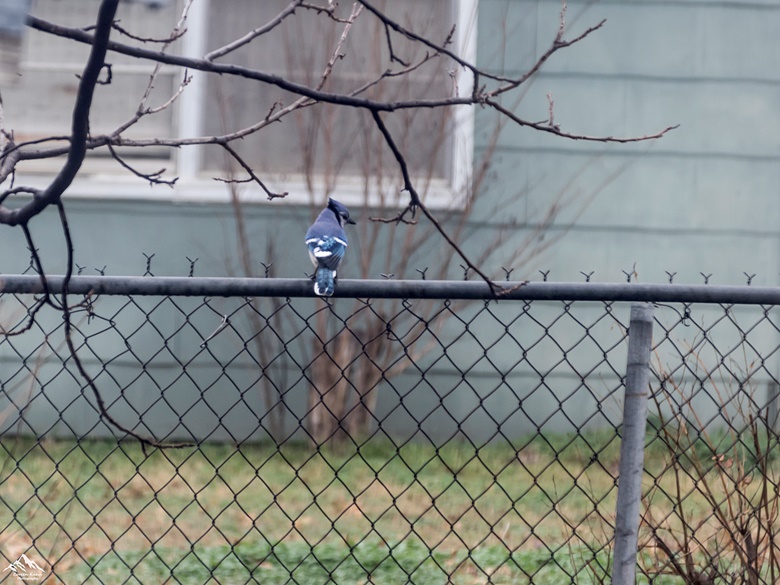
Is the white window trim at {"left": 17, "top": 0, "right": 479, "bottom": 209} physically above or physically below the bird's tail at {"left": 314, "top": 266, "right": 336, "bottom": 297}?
above

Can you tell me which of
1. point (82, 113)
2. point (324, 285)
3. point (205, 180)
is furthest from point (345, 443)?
point (82, 113)

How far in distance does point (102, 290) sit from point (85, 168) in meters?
3.90

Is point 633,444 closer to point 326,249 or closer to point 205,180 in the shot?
point 326,249

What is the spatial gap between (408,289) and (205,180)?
3881 mm

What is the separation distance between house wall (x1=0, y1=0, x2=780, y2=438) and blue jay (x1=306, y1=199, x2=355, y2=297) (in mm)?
2573

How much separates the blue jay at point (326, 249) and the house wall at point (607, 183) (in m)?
2.57

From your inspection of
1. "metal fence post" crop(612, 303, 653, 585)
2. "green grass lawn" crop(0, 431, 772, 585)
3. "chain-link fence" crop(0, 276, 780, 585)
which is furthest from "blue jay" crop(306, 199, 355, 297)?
"chain-link fence" crop(0, 276, 780, 585)

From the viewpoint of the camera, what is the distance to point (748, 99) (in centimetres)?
607

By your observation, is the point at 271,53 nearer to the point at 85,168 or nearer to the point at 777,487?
the point at 85,168

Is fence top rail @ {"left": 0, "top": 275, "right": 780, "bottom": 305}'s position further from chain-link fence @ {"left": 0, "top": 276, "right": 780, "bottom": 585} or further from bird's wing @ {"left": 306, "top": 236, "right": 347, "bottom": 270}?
chain-link fence @ {"left": 0, "top": 276, "right": 780, "bottom": 585}

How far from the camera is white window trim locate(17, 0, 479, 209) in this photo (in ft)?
19.4

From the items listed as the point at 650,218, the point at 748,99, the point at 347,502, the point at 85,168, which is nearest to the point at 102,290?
the point at 347,502

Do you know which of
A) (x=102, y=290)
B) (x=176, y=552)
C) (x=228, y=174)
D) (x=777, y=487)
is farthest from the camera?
(x=228, y=174)

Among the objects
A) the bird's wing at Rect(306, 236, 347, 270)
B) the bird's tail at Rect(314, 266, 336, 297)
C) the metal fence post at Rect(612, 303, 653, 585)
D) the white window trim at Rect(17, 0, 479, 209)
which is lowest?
the metal fence post at Rect(612, 303, 653, 585)
